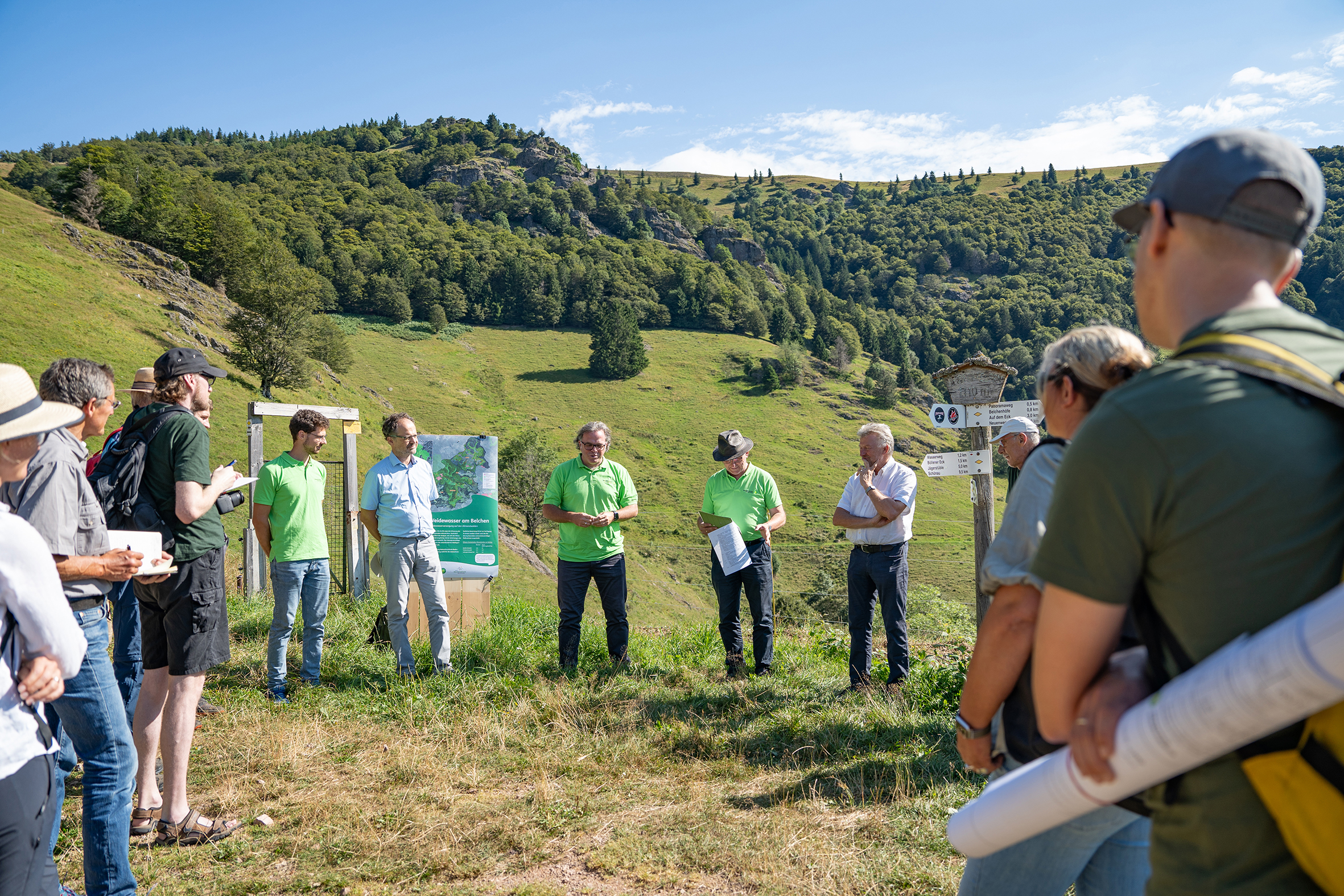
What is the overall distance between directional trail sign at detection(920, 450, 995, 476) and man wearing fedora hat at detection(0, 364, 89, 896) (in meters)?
5.37

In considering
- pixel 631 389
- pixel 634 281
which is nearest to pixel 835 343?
pixel 634 281

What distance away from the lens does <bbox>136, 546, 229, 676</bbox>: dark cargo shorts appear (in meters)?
3.58

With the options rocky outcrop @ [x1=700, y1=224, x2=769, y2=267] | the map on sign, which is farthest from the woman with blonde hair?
rocky outcrop @ [x1=700, y1=224, x2=769, y2=267]

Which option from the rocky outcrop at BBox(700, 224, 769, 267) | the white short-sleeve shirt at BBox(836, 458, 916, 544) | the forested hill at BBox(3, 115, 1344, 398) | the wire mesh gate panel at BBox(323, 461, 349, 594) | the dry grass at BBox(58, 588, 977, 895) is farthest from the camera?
the rocky outcrop at BBox(700, 224, 769, 267)

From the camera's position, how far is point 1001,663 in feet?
5.44

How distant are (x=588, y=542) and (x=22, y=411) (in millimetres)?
4671

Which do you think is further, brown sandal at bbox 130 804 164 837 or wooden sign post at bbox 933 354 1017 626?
wooden sign post at bbox 933 354 1017 626

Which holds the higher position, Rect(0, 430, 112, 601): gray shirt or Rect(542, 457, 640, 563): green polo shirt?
Rect(0, 430, 112, 601): gray shirt

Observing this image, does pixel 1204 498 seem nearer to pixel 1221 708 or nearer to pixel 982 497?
pixel 1221 708

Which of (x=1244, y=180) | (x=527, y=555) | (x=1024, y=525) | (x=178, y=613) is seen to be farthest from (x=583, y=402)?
(x=1244, y=180)

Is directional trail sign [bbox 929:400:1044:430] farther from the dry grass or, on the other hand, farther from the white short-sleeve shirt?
the dry grass

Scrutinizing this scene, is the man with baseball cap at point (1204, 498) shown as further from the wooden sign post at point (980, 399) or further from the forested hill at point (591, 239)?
the forested hill at point (591, 239)

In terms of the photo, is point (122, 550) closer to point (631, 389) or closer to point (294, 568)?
point (294, 568)

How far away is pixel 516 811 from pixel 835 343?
9940 cm
